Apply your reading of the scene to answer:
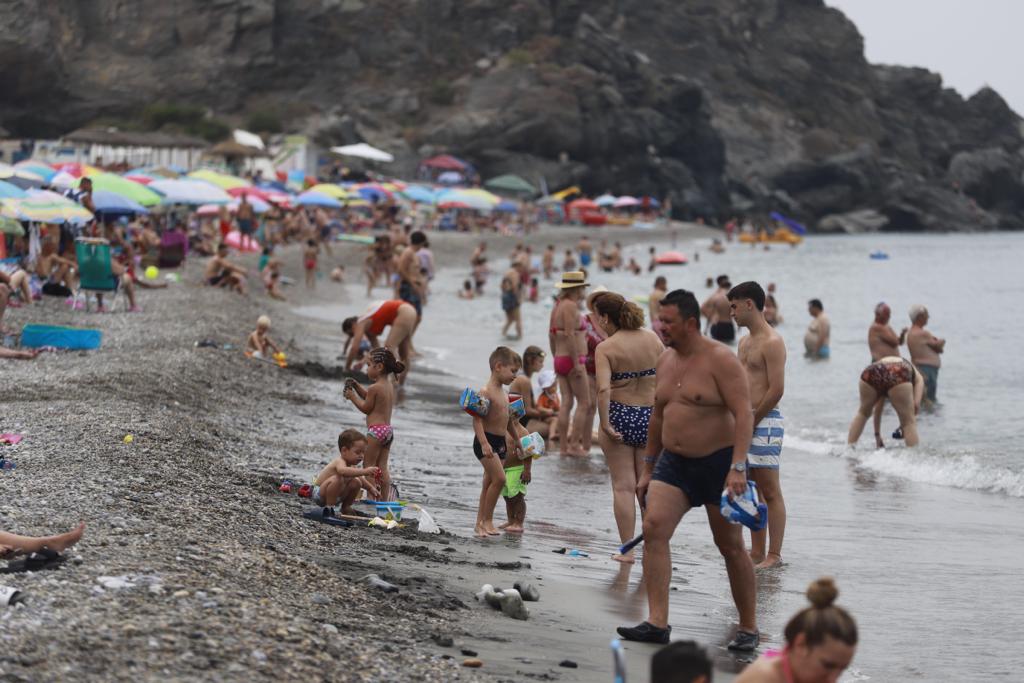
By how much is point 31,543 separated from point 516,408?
329cm

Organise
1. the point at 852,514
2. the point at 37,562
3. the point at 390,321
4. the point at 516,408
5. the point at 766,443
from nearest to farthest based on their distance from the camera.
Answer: the point at 37,562, the point at 766,443, the point at 516,408, the point at 852,514, the point at 390,321

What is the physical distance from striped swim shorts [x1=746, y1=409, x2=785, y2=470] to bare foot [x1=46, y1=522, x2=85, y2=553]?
3723 millimetres

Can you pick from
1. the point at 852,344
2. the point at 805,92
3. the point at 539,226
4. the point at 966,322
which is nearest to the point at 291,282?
the point at 852,344

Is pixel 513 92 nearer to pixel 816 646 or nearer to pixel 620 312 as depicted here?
pixel 620 312

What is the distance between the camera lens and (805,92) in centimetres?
12462

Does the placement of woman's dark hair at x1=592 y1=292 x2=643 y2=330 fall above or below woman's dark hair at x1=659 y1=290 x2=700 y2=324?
below

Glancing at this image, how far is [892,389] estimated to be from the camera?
12594 millimetres

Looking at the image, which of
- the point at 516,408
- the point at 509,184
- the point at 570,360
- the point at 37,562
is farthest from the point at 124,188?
the point at 509,184

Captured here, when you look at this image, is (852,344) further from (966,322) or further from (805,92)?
(805,92)

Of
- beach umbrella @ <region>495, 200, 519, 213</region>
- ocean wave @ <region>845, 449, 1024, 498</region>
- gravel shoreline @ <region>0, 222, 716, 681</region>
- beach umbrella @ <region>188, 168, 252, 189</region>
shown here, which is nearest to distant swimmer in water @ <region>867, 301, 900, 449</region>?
ocean wave @ <region>845, 449, 1024, 498</region>

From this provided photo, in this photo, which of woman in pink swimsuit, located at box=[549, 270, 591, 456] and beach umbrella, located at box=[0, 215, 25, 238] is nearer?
woman in pink swimsuit, located at box=[549, 270, 591, 456]

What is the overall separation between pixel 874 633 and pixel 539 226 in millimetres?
59376

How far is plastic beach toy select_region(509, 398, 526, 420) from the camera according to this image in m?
8.10

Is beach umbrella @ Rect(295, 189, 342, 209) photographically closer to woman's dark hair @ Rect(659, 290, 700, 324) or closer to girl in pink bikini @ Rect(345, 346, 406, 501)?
girl in pink bikini @ Rect(345, 346, 406, 501)
